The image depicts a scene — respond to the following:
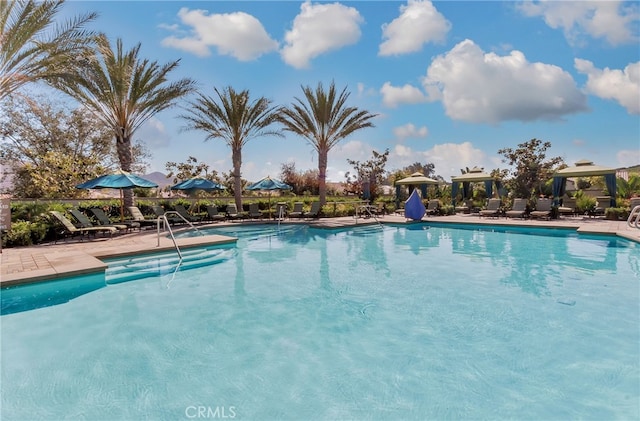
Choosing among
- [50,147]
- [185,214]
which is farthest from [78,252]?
[50,147]

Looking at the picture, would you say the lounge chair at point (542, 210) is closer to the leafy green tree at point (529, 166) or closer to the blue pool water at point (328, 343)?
the leafy green tree at point (529, 166)

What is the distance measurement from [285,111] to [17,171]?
20.9m

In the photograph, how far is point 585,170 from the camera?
1786 cm

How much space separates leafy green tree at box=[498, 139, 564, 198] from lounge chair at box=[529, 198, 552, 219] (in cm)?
438

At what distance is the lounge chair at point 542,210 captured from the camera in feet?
57.3

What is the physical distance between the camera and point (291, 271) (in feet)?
29.0

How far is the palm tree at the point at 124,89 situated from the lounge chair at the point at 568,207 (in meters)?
20.5

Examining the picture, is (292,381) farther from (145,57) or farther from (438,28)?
(145,57)

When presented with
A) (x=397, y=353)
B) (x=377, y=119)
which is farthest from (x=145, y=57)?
(x=397, y=353)

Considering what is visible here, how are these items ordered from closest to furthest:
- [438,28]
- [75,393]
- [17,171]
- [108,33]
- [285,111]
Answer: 1. [75,393]
2. [438,28]
3. [108,33]
4. [285,111]
5. [17,171]

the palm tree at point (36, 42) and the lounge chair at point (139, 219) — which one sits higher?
the palm tree at point (36, 42)

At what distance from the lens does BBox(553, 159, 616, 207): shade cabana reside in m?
17.4

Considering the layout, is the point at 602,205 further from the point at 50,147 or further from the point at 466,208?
the point at 50,147

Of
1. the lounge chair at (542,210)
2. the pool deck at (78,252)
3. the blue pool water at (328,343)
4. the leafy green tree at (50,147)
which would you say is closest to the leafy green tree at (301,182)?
the leafy green tree at (50,147)
